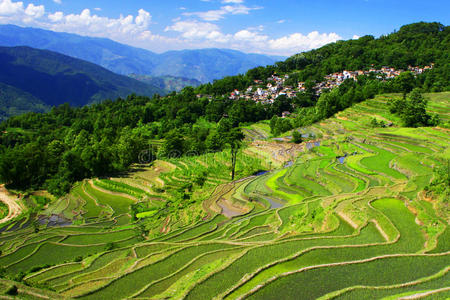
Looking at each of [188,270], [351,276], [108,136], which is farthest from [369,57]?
[188,270]

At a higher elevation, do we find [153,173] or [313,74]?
[313,74]

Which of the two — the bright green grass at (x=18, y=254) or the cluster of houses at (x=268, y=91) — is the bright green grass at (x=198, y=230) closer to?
the bright green grass at (x=18, y=254)

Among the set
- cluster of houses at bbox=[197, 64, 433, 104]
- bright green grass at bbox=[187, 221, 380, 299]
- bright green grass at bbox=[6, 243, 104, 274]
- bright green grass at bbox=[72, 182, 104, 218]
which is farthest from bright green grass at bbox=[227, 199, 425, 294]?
cluster of houses at bbox=[197, 64, 433, 104]

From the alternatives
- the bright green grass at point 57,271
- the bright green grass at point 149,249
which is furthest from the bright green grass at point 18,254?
the bright green grass at point 149,249

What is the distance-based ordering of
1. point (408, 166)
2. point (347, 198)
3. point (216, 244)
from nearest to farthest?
point (216, 244) < point (347, 198) < point (408, 166)

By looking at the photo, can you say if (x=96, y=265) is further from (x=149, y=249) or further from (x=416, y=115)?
(x=416, y=115)

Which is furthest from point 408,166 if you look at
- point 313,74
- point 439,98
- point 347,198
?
point 313,74

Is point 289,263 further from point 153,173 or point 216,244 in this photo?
point 153,173
